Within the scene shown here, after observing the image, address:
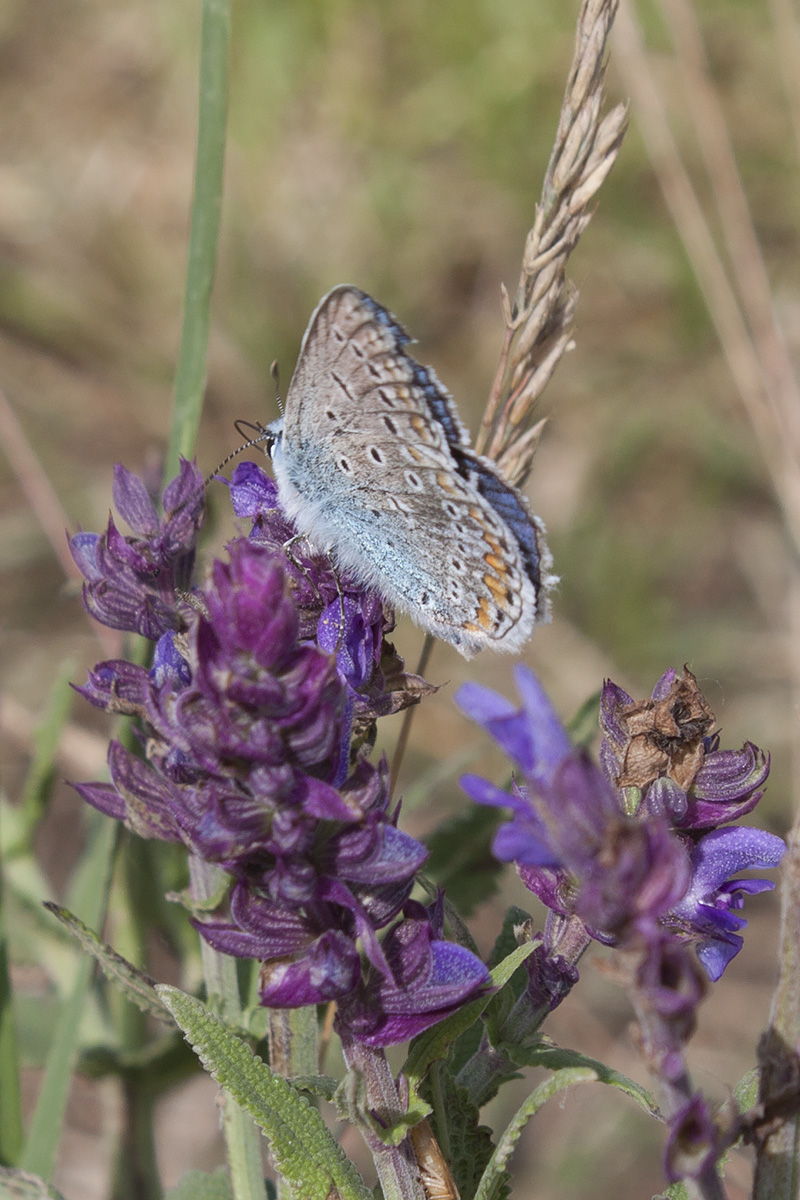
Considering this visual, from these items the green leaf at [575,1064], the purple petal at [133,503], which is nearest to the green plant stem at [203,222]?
the purple petal at [133,503]

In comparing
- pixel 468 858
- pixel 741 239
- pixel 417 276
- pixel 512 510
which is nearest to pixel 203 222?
pixel 512 510

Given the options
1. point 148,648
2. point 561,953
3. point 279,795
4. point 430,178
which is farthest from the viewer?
point 430,178

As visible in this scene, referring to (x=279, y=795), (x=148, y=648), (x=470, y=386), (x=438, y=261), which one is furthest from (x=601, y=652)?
(x=279, y=795)

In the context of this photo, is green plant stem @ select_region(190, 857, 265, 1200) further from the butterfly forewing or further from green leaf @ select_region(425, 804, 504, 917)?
green leaf @ select_region(425, 804, 504, 917)

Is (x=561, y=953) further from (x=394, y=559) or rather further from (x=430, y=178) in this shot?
(x=430, y=178)

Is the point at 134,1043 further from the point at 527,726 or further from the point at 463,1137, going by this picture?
the point at 527,726

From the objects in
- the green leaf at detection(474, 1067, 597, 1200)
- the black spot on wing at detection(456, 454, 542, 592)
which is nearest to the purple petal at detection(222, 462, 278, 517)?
the black spot on wing at detection(456, 454, 542, 592)
